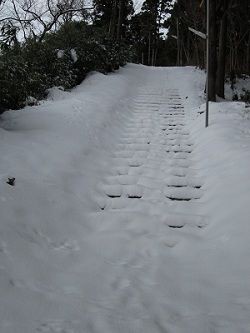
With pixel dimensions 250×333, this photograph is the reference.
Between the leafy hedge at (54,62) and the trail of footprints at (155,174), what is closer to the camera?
the trail of footprints at (155,174)

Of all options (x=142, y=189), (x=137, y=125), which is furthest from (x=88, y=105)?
(x=142, y=189)

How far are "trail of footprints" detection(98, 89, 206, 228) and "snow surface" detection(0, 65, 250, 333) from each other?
0.8 inches

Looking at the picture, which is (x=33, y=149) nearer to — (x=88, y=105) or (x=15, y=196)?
(x=15, y=196)

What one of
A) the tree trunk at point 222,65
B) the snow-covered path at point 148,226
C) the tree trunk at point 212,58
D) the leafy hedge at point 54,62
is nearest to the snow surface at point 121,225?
the snow-covered path at point 148,226

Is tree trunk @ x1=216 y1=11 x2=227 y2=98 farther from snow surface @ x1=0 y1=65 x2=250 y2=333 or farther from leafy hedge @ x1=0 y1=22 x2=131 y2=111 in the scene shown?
leafy hedge @ x1=0 y1=22 x2=131 y2=111

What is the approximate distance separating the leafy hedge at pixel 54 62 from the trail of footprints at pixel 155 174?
2141mm

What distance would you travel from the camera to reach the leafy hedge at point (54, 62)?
6.80 meters

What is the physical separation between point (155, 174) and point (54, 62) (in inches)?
255

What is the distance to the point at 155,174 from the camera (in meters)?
5.32

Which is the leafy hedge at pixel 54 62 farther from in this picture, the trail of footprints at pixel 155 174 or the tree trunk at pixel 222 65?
the tree trunk at pixel 222 65

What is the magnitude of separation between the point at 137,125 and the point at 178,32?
869 inches

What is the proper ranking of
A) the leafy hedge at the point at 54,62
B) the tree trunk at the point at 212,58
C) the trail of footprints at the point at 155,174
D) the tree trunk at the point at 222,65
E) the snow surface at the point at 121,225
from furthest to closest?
1. the tree trunk at the point at 222,65
2. the tree trunk at the point at 212,58
3. the leafy hedge at the point at 54,62
4. the trail of footprints at the point at 155,174
5. the snow surface at the point at 121,225

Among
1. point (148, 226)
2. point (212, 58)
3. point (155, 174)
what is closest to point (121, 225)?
point (148, 226)

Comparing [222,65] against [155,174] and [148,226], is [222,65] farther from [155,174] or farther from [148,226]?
[148,226]
